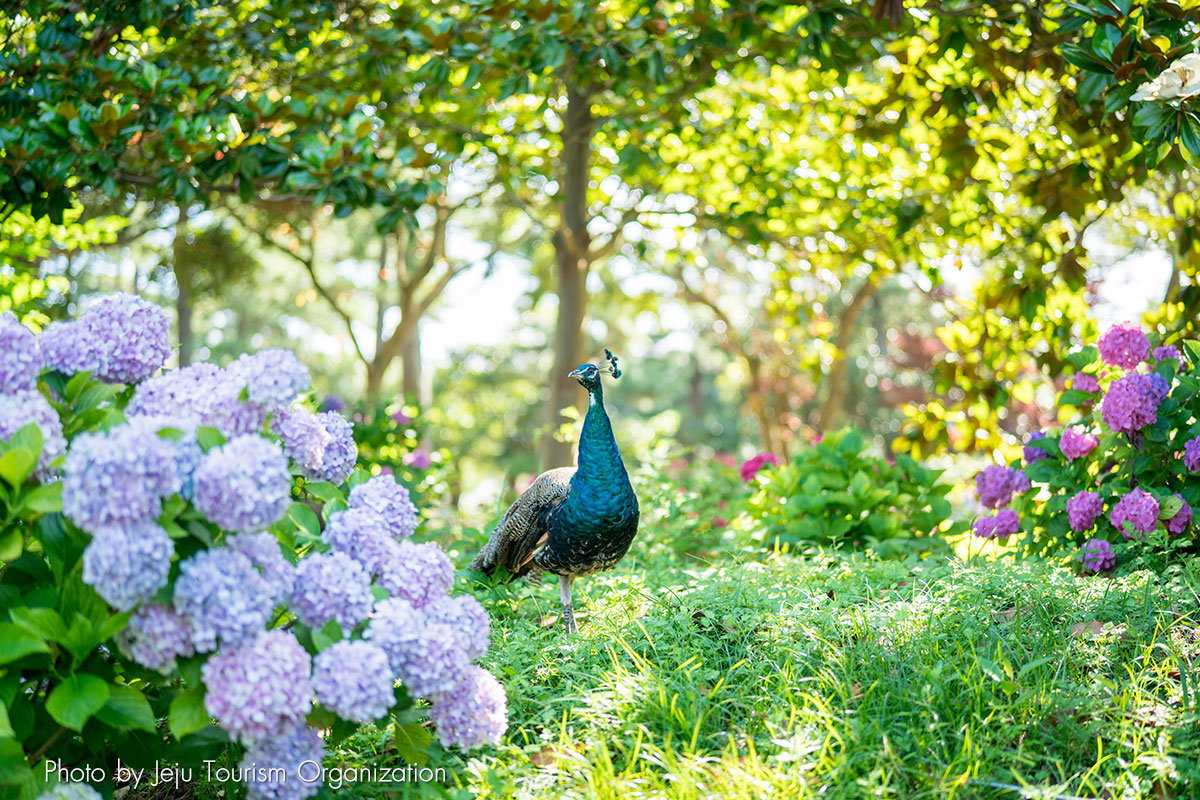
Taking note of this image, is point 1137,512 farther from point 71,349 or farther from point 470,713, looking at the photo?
point 71,349

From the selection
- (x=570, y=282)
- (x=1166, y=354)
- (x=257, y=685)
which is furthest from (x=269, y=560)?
(x=570, y=282)

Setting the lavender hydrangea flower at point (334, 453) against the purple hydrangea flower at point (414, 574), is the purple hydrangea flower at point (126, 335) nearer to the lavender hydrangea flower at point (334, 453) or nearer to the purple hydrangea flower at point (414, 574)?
the lavender hydrangea flower at point (334, 453)

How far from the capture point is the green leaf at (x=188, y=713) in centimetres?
167

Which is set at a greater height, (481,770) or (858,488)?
(858,488)

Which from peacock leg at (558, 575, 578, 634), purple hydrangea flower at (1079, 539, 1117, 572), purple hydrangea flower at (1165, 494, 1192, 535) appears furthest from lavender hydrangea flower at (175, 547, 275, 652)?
purple hydrangea flower at (1165, 494, 1192, 535)

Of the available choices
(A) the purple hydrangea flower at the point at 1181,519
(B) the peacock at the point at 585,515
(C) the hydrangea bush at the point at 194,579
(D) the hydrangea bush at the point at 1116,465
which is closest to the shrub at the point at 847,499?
(D) the hydrangea bush at the point at 1116,465

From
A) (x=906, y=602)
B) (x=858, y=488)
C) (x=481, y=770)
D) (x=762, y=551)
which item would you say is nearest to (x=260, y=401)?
(x=481, y=770)

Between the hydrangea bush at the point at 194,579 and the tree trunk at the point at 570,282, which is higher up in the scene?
the tree trunk at the point at 570,282

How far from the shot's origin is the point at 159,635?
1.63 m

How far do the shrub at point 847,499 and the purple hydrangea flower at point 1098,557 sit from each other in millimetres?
972

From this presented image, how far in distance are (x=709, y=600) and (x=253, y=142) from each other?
2.81 metres

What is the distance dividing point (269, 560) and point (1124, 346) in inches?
130

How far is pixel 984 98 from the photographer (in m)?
4.06

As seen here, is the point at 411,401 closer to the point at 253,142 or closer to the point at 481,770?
the point at 253,142
